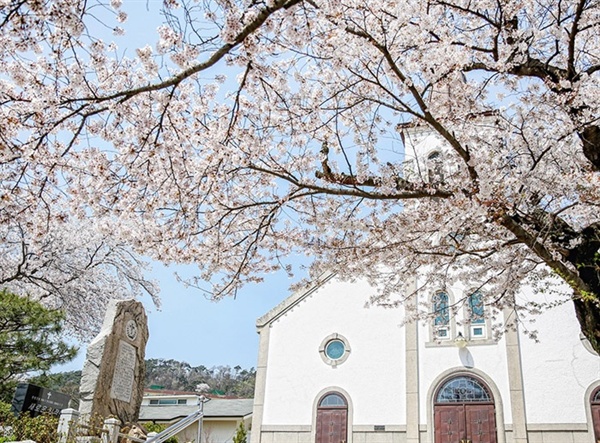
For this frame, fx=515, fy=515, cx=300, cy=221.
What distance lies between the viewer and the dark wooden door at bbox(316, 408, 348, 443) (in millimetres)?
12609

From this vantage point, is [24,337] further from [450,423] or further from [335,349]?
[450,423]

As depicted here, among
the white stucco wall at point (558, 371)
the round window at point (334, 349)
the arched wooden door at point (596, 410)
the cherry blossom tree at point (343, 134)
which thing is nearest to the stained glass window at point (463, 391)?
the white stucco wall at point (558, 371)

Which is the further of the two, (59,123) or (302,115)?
(302,115)

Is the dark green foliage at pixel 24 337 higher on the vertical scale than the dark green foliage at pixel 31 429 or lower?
higher

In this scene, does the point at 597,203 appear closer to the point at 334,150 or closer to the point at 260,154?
the point at 334,150

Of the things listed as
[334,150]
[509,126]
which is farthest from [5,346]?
[509,126]

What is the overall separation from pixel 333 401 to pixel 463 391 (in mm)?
3179

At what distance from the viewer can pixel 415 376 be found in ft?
41.2

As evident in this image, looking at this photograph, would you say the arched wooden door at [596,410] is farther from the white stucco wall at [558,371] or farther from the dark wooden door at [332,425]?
the dark wooden door at [332,425]

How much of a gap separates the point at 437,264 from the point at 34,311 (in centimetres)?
677

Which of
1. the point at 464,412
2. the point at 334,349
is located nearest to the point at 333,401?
the point at 334,349

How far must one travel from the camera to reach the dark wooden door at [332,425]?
41.4 feet

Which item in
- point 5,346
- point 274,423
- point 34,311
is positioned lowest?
point 274,423

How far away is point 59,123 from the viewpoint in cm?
399
